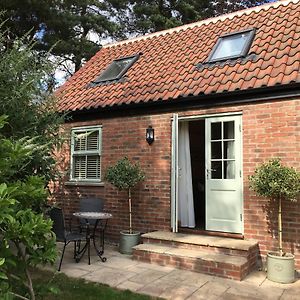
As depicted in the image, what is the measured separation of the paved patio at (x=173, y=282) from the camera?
467 centimetres

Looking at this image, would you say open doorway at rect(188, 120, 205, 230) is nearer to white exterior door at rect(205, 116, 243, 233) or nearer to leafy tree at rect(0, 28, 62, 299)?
white exterior door at rect(205, 116, 243, 233)

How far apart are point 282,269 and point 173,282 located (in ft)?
5.35

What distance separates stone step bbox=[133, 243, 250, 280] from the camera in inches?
209

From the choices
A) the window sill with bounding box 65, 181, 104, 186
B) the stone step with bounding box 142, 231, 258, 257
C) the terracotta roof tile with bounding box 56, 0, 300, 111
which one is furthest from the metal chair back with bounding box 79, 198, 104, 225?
the terracotta roof tile with bounding box 56, 0, 300, 111

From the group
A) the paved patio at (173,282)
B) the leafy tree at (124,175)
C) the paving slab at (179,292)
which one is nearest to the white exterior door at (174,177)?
the leafy tree at (124,175)

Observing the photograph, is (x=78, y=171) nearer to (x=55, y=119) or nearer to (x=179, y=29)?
(x=55, y=119)

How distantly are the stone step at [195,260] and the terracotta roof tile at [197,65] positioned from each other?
292cm

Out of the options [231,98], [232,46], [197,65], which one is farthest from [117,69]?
[231,98]

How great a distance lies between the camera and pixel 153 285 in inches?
197

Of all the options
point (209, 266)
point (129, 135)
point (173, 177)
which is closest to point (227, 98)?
point (173, 177)

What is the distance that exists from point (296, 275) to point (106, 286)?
9.78 feet

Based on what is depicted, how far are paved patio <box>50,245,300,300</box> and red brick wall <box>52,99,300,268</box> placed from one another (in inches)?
37.4

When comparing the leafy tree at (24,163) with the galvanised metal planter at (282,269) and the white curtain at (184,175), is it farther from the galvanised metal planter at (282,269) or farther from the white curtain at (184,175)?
the galvanised metal planter at (282,269)

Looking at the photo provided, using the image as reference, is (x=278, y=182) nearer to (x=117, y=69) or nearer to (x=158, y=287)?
(x=158, y=287)
